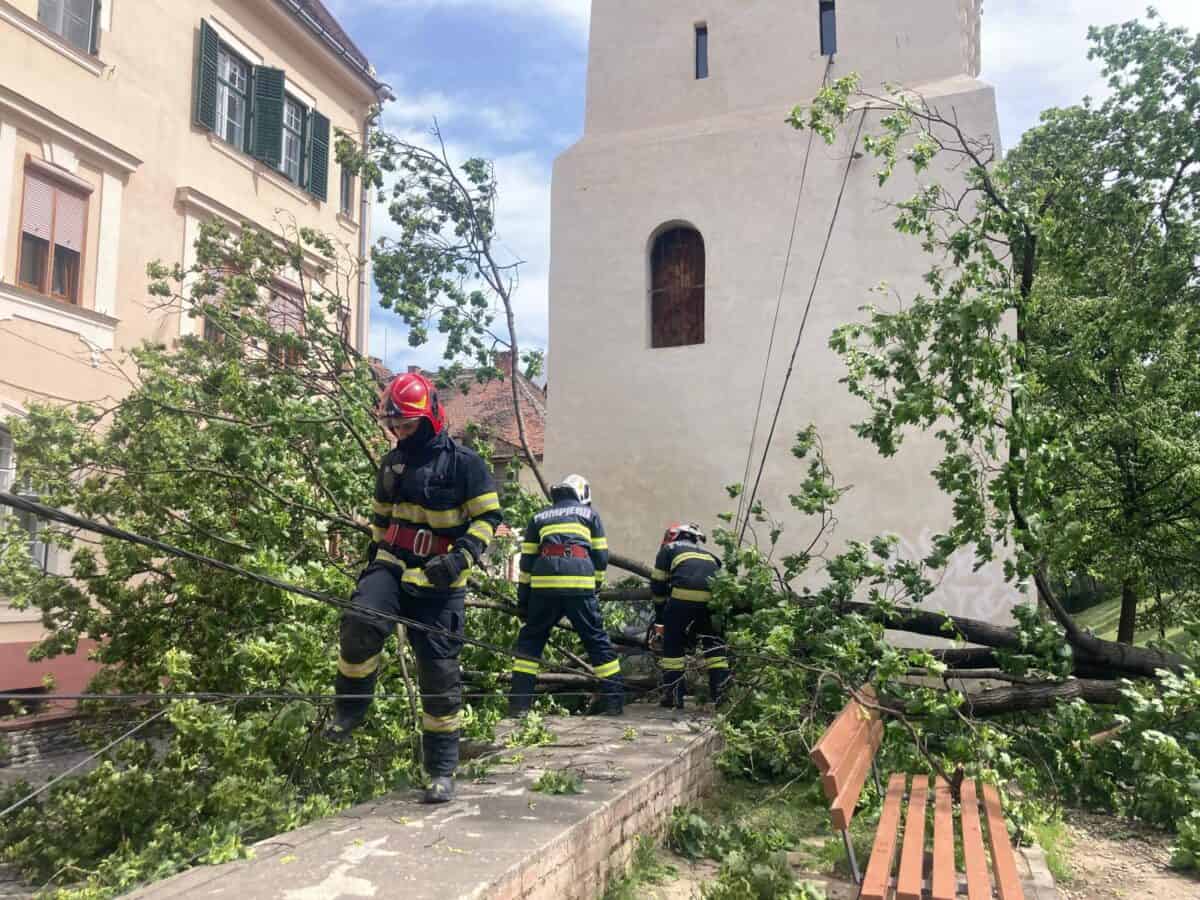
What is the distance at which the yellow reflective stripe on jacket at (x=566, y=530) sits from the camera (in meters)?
6.24

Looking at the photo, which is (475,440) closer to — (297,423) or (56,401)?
(297,423)

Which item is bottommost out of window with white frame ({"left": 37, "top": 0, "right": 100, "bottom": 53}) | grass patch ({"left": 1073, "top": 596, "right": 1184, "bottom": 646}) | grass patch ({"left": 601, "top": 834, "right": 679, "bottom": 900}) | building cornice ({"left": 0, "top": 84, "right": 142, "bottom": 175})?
grass patch ({"left": 1073, "top": 596, "right": 1184, "bottom": 646})

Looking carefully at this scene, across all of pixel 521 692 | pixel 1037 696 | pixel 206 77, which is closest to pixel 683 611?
pixel 521 692

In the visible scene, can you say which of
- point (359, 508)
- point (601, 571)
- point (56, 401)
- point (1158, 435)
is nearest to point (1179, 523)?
point (1158, 435)

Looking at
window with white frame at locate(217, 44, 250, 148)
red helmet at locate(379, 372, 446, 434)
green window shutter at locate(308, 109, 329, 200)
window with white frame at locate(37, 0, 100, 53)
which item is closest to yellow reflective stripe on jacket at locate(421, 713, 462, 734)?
red helmet at locate(379, 372, 446, 434)

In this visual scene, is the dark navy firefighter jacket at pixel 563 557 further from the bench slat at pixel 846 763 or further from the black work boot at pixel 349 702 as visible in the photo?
the bench slat at pixel 846 763

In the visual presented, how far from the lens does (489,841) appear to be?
341cm

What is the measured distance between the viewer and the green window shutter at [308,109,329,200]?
14789 mm

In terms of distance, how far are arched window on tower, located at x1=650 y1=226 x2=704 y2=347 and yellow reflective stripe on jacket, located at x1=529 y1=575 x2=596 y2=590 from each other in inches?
153

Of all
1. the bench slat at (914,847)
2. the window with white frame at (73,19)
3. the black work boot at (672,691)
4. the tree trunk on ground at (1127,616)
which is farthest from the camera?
the tree trunk on ground at (1127,616)

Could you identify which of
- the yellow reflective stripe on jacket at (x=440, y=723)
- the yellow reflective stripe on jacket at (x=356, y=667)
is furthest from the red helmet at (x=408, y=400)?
the yellow reflective stripe on jacket at (x=440, y=723)

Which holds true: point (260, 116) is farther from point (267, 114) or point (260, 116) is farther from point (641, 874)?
point (641, 874)

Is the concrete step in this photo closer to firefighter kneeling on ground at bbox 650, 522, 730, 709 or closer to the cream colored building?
firefighter kneeling on ground at bbox 650, 522, 730, 709

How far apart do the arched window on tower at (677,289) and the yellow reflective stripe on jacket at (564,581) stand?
3.87 metres
